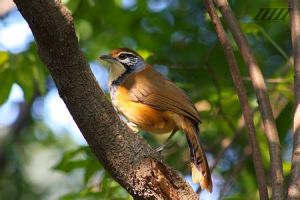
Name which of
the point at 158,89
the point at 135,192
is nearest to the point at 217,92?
the point at 158,89

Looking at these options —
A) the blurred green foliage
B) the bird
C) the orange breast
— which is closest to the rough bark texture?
the bird

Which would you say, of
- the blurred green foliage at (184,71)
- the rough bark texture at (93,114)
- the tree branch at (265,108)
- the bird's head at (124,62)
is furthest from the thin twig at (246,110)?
the bird's head at (124,62)

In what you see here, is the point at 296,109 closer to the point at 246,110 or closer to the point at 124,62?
the point at 246,110

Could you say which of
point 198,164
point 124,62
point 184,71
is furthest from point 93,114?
point 184,71

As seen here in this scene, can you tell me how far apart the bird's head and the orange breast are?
0.70 m

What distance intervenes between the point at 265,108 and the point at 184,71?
327 centimetres

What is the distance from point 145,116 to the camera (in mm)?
5602

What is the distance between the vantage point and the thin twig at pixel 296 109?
11.9ft

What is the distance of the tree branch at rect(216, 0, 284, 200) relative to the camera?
3730 mm

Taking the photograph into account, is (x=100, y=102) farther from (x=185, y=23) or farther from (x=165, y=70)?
(x=185, y=23)

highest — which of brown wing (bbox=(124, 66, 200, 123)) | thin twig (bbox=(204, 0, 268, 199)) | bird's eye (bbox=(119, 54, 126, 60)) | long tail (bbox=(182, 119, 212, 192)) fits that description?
thin twig (bbox=(204, 0, 268, 199))

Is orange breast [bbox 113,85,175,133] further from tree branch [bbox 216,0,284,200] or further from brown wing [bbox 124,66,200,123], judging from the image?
tree branch [bbox 216,0,284,200]

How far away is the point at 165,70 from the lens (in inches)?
305

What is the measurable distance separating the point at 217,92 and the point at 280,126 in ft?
3.31
